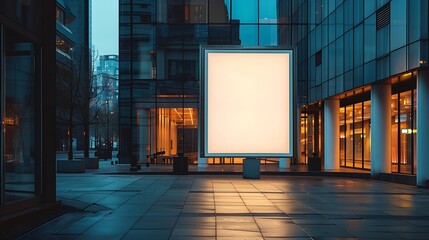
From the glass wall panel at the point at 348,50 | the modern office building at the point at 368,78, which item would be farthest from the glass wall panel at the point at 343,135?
the glass wall panel at the point at 348,50

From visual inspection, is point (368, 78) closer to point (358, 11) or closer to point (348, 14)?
point (358, 11)

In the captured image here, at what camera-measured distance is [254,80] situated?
81.7 feet

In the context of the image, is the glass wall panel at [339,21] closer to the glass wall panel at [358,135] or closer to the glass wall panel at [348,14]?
the glass wall panel at [348,14]

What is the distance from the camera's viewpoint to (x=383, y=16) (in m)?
24.6

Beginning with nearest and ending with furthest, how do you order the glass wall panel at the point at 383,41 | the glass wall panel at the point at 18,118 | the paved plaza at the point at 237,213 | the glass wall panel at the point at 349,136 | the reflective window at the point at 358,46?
1. the paved plaza at the point at 237,213
2. the glass wall panel at the point at 18,118
3. the glass wall panel at the point at 383,41
4. the reflective window at the point at 358,46
5. the glass wall panel at the point at 349,136

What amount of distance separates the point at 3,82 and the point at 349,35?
22.4 meters

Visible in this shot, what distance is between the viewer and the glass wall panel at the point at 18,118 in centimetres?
1094

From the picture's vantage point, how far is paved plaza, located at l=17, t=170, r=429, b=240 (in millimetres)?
10272

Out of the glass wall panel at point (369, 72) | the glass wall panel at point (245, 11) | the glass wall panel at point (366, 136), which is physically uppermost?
the glass wall panel at point (245, 11)

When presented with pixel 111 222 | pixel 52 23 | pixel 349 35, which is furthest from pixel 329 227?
pixel 349 35

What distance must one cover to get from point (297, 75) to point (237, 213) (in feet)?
63.8

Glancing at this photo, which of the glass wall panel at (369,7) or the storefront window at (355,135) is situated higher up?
the glass wall panel at (369,7)

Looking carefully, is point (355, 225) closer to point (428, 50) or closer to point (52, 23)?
point (52, 23)

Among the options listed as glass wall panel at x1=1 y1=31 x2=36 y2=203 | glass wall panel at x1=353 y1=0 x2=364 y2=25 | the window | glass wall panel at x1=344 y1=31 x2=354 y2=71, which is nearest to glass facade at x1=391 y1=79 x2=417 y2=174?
glass wall panel at x1=344 y1=31 x2=354 y2=71
